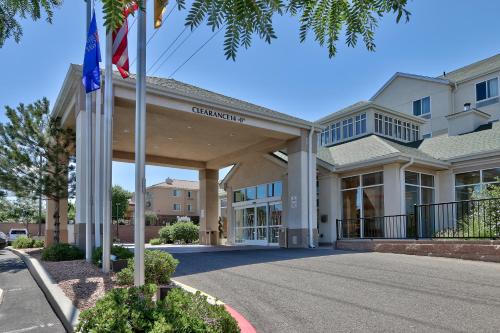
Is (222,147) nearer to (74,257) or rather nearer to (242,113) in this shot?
(242,113)

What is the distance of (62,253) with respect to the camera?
40.8 feet

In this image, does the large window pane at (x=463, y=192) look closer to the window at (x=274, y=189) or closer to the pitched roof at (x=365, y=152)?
the pitched roof at (x=365, y=152)

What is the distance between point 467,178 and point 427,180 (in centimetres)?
167

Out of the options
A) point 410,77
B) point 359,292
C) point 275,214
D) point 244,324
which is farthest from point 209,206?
point 244,324

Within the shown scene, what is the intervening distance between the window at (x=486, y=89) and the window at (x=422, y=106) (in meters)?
3.39

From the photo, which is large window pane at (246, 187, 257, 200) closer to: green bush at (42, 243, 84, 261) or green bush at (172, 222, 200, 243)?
green bush at (172, 222, 200, 243)

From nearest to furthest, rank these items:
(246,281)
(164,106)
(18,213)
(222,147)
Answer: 1. (246,281)
2. (164,106)
3. (222,147)
4. (18,213)

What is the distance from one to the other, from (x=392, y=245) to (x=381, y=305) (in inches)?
316

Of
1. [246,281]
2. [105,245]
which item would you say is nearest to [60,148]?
[105,245]

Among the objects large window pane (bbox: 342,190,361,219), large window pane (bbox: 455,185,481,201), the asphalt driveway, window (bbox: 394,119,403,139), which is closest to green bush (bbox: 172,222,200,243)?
large window pane (bbox: 342,190,361,219)

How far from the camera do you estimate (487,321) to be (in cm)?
594

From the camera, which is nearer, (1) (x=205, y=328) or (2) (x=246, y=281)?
(1) (x=205, y=328)

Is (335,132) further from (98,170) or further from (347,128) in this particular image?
(98,170)

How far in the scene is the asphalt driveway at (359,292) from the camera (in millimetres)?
6023
